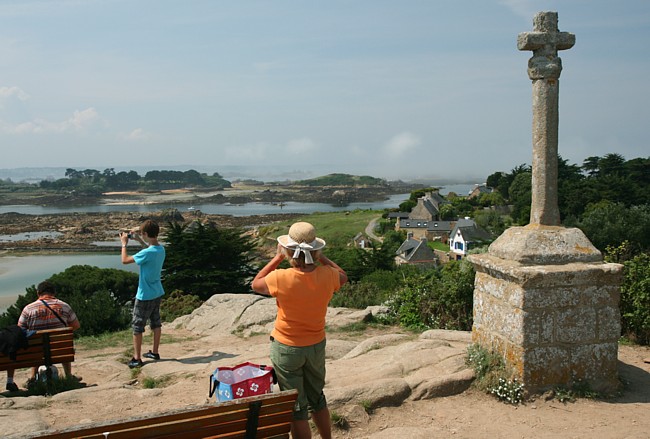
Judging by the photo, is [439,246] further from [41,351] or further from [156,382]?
[41,351]

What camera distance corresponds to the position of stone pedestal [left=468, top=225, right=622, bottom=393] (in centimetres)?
498

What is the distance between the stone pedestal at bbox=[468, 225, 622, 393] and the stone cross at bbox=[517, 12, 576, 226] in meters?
0.32

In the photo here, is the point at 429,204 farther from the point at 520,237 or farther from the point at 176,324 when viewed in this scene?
the point at 520,237

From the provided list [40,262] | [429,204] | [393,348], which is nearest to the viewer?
[393,348]

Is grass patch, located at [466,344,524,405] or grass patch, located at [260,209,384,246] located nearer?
grass patch, located at [466,344,524,405]

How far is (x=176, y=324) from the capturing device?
451 inches

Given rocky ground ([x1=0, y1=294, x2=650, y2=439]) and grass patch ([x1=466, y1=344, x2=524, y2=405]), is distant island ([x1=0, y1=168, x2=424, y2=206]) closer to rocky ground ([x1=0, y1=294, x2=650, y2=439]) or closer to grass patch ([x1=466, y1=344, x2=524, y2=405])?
rocky ground ([x1=0, y1=294, x2=650, y2=439])

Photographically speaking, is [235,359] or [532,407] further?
[235,359]

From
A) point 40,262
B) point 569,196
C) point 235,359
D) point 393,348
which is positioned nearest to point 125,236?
point 235,359

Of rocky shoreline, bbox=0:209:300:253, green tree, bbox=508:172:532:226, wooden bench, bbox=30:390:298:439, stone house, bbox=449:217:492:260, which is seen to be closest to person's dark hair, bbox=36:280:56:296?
wooden bench, bbox=30:390:298:439

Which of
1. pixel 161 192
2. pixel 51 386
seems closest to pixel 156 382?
pixel 51 386

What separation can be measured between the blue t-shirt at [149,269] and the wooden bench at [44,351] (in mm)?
938

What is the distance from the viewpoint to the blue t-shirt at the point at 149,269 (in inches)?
263

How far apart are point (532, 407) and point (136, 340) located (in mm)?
4560
